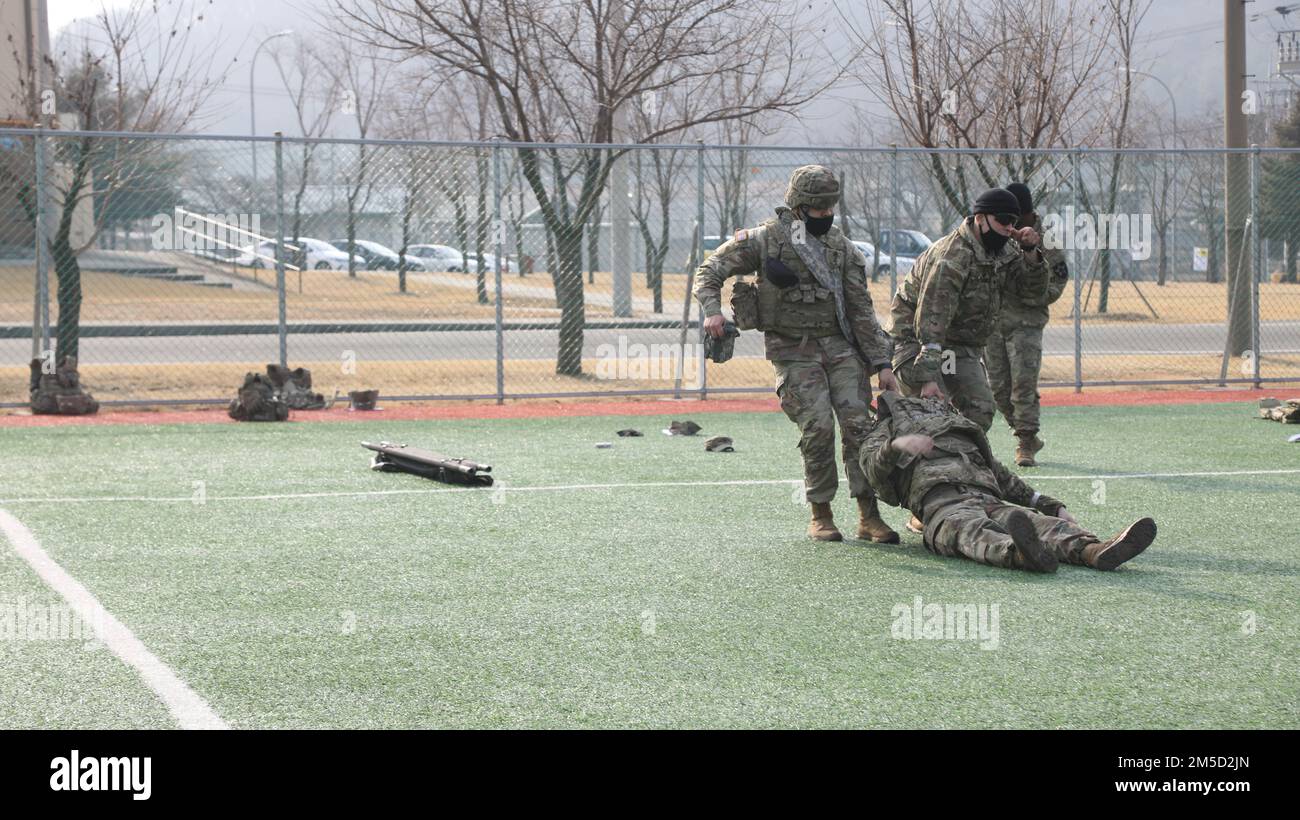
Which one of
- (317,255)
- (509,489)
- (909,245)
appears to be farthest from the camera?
(909,245)

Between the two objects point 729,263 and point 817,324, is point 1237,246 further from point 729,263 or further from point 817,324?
point 729,263

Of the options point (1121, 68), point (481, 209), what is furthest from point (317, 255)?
point (1121, 68)

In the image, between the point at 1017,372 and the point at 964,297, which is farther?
the point at 1017,372

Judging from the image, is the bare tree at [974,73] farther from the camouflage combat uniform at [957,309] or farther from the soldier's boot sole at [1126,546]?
the soldier's boot sole at [1126,546]

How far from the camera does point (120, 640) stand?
5824 mm

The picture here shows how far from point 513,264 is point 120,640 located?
1790cm

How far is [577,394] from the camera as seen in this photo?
632 inches

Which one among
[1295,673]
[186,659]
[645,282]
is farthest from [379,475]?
[645,282]

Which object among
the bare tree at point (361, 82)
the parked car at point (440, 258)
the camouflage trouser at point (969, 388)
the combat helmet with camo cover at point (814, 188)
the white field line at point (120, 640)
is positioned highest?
the bare tree at point (361, 82)

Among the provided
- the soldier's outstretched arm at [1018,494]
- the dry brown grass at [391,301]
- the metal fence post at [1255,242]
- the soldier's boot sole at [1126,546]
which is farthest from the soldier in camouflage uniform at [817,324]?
the dry brown grass at [391,301]

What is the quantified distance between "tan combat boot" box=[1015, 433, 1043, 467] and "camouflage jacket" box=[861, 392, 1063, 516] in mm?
3172

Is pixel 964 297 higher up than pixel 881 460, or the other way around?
pixel 964 297

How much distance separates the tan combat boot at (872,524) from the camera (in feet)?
25.8

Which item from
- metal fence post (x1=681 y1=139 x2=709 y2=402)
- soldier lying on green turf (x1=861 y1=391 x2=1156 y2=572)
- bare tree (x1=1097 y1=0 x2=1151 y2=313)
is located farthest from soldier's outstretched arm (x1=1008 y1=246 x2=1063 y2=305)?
bare tree (x1=1097 y1=0 x2=1151 y2=313)
